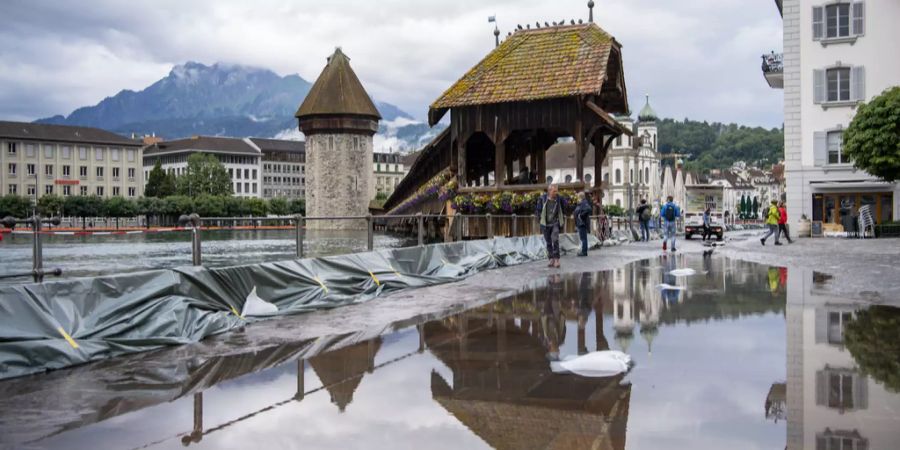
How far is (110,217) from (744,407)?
330ft

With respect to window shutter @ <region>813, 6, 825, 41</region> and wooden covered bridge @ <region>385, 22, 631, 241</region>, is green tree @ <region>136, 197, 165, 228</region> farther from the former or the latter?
window shutter @ <region>813, 6, 825, 41</region>

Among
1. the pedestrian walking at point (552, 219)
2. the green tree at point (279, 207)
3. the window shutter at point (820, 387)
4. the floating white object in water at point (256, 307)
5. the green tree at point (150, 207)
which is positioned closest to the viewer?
the window shutter at point (820, 387)

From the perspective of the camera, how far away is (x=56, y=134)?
117 meters

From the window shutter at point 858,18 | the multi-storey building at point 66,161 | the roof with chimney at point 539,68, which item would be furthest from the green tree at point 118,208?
the window shutter at point 858,18

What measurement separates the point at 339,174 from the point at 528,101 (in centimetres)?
5384

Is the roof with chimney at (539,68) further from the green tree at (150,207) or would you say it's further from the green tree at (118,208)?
the green tree at (118,208)

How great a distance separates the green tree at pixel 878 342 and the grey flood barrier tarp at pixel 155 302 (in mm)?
5646

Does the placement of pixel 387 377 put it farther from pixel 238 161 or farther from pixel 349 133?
pixel 238 161

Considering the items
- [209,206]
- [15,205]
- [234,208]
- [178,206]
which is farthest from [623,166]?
[15,205]

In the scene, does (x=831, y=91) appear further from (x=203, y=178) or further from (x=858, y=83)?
(x=203, y=178)

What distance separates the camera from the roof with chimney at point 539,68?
24031 millimetres

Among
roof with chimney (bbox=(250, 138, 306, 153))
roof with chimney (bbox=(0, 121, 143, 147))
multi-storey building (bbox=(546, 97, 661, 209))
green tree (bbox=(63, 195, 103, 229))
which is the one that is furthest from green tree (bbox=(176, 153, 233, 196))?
multi-storey building (bbox=(546, 97, 661, 209))

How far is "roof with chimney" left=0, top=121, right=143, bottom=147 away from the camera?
372 feet

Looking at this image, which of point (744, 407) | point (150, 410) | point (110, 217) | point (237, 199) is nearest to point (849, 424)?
point (744, 407)
